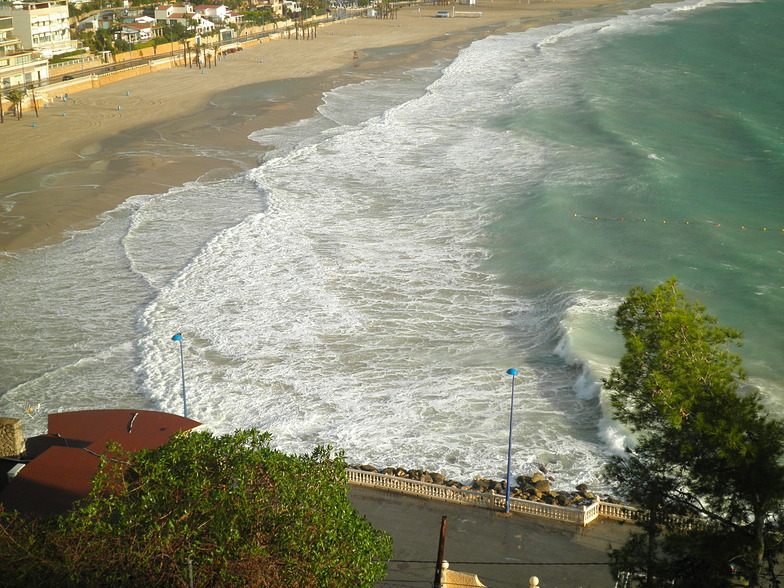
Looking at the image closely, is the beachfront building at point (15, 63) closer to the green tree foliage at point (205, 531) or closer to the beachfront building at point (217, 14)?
the beachfront building at point (217, 14)

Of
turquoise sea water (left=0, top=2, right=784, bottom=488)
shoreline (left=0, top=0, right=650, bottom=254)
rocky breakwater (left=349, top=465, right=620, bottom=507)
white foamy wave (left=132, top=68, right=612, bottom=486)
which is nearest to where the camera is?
rocky breakwater (left=349, top=465, right=620, bottom=507)

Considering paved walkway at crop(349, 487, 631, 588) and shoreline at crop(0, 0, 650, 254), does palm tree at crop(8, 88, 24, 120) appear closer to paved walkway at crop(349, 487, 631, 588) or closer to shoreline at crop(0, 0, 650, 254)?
shoreline at crop(0, 0, 650, 254)

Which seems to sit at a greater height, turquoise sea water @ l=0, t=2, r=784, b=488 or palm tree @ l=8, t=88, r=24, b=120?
palm tree @ l=8, t=88, r=24, b=120

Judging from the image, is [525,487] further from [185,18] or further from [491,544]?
[185,18]

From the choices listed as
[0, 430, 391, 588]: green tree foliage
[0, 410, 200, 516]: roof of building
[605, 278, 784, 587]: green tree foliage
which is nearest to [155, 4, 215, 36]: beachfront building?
[0, 410, 200, 516]: roof of building

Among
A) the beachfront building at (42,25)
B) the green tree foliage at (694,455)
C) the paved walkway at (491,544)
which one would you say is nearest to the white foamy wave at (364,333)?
the paved walkway at (491,544)
